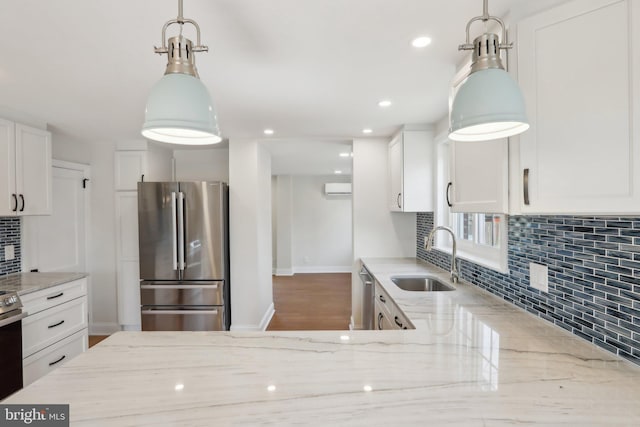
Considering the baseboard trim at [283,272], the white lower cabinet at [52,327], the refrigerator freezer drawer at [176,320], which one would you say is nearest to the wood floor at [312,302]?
the baseboard trim at [283,272]

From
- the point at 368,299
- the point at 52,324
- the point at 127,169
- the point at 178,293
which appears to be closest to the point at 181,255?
the point at 178,293

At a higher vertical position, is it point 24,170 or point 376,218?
point 24,170

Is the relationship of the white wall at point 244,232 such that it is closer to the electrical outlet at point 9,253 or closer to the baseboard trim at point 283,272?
the electrical outlet at point 9,253

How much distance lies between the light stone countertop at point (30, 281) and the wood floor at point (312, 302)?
2.07 meters

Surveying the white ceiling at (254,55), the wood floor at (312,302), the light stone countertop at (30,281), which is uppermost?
the white ceiling at (254,55)

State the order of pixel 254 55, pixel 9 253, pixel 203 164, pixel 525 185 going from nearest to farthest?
pixel 525 185 < pixel 254 55 < pixel 9 253 < pixel 203 164

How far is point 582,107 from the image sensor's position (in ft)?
3.19

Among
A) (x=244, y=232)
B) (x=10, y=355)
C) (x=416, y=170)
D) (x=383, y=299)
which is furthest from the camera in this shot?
(x=244, y=232)

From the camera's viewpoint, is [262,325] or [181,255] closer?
[181,255]

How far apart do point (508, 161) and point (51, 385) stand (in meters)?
1.73

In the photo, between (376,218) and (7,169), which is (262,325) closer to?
(376,218)

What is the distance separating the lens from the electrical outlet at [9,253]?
2674 mm

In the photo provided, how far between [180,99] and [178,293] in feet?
8.98

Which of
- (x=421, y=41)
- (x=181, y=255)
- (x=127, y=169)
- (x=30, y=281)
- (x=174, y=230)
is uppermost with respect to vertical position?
(x=421, y=41)
